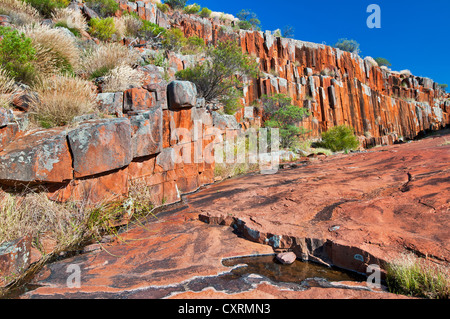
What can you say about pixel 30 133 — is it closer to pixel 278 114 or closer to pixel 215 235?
pixel 215 235

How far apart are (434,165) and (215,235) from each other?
4.21 metres

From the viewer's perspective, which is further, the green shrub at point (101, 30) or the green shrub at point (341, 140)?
the green shrub at point (341, 140)

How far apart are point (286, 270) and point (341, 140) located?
1473cm

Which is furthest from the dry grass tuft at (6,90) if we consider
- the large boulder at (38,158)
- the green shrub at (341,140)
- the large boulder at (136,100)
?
the green shrub at (341,140)

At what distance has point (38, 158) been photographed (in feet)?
11.4

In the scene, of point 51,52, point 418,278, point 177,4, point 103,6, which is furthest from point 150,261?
point 177,4

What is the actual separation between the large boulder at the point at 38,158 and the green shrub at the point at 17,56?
238cm

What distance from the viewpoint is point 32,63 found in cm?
567

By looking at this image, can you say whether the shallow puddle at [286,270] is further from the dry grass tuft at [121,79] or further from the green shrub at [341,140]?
the green shrub at [341,140]

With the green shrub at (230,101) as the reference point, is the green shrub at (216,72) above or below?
above

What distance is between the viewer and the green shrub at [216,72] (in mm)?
9727

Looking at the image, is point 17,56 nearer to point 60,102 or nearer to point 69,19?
point 60,102

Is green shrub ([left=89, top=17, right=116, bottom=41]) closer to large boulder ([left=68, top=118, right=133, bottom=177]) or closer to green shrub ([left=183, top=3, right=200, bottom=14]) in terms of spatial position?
large boulder ([left=68, top=118, right=133, bottom=177])
